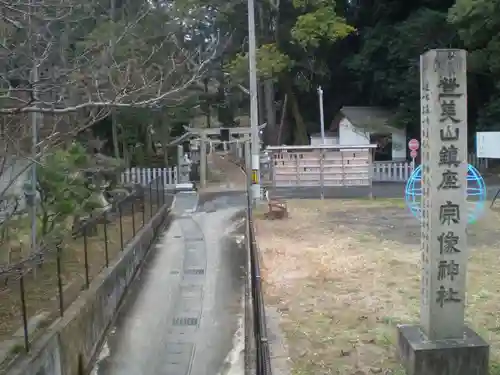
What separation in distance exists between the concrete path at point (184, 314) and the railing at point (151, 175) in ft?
32.6

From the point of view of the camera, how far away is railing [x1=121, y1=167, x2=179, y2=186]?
24.0 meters

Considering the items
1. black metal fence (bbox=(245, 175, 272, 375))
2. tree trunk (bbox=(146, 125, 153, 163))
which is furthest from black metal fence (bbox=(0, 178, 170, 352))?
tree trunk (bbox=(146, 125, 153, 163))

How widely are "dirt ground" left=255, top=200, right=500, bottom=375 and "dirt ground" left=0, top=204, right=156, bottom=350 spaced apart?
9.35 feet

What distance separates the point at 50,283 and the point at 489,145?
1364cm

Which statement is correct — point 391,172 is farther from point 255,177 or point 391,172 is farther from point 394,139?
point 255,177

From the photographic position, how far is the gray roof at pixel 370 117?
28266 millimetres

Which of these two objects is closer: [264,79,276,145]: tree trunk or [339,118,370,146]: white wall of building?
[339,118,370,146]: white wall of building

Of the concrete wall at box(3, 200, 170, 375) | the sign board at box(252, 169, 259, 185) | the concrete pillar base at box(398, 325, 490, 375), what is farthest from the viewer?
the sign board at box(252, 169, 259, 185)

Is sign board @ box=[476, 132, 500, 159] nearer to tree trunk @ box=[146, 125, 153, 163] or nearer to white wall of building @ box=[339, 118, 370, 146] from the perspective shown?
white wall of building @ box=[339, 118, 370, 146]

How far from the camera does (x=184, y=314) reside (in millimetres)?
8688

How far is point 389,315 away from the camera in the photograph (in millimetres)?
7039

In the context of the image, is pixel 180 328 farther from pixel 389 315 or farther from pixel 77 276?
pixel 389 315

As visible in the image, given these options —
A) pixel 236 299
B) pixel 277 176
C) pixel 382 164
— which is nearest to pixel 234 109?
pixel 382 164

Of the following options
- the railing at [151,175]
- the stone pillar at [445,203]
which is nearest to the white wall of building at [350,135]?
the railing at [151,175]
